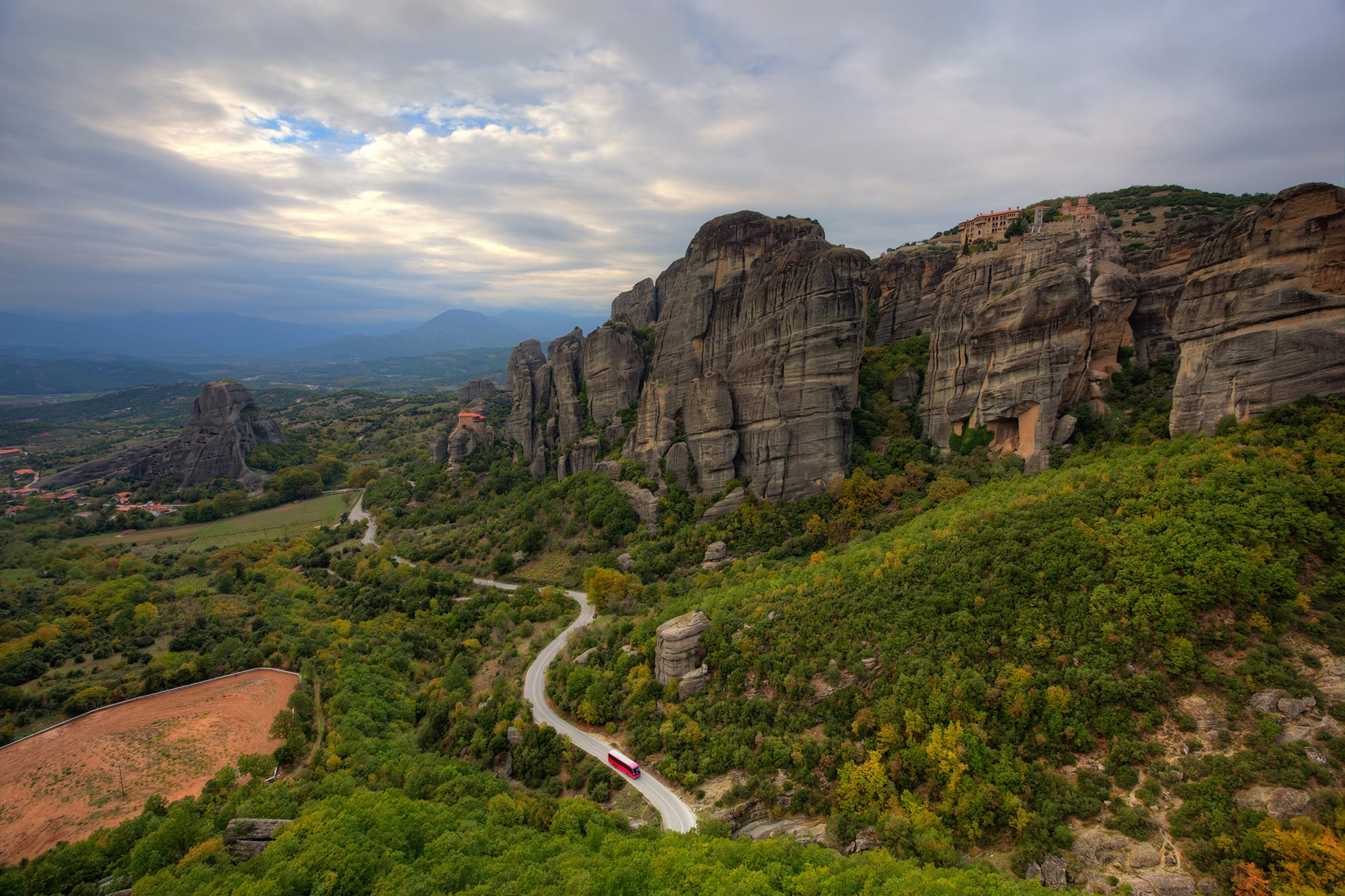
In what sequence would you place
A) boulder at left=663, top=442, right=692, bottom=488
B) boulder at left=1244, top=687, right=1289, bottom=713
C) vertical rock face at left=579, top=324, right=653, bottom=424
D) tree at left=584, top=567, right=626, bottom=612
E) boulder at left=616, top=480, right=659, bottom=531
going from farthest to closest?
vertical rock face at left=579, top=324, right=653, bottom=424
boulder at left=663, top=442, right=692, bottom=488
boulder at left=616, top=480, right=659, bottom=531
tree at left=584, top=567, right=626, bottom=612
boulder at left=1244, top=687, right=1289, bottom=713

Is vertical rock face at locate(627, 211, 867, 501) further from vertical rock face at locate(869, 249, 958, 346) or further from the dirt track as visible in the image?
the dirt track

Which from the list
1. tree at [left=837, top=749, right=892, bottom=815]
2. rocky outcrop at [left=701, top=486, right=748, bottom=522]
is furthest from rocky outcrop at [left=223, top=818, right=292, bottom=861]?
rocky outcrop at [left=701, top=486, right=748, bottom=522]

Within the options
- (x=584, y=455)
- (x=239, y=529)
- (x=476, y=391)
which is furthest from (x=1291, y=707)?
(x=476, y=391)

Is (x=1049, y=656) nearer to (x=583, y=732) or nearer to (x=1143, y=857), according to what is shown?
(x=1143, y=857)

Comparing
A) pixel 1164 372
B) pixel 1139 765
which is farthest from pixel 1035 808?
pixel 1164 372

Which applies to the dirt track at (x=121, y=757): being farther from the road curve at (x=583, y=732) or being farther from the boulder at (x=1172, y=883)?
the boulder at (x=1172, y=883)

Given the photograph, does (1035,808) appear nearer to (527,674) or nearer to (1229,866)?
(1229,866)
